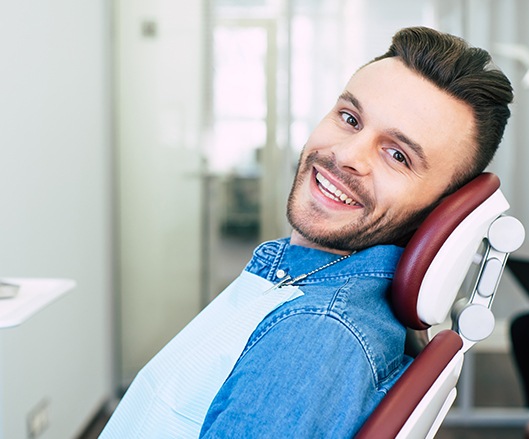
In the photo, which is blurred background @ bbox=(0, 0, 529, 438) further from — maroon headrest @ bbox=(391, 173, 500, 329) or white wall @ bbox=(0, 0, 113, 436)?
maroon headrest @ bbox=(391, 173, 500, 329)

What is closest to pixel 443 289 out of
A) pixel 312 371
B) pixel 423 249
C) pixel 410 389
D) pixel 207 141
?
pixel 423 249

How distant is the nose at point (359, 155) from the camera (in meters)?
1.05

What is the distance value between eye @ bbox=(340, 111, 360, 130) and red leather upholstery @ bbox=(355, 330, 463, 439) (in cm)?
38

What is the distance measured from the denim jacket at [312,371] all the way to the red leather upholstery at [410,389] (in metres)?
0.02

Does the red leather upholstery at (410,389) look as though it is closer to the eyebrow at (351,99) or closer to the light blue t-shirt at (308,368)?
the light blue t-shirt at (308,368)

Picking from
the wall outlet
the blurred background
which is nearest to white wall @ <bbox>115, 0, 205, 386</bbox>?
the blurred background

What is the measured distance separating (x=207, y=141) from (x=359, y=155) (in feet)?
6.70

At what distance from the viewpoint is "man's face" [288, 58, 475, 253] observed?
104 cm

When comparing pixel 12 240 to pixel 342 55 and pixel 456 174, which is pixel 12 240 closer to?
pixel 456 174

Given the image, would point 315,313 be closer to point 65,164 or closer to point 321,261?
point 321,261

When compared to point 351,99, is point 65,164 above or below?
below

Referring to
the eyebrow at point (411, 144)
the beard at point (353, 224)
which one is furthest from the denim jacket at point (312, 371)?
the eyebrow at point (411, 144)

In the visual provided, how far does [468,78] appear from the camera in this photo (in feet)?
3.38

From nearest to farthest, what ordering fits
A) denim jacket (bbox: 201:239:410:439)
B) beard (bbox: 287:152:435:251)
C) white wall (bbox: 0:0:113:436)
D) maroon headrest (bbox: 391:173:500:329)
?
denim jacket (bbox: 201:239:410:439)
maroon headrest (bbox: 391:173:500:329)
beard (bbox: 287:152:435:251)
white wall (bbox: 0:0:113:436)
